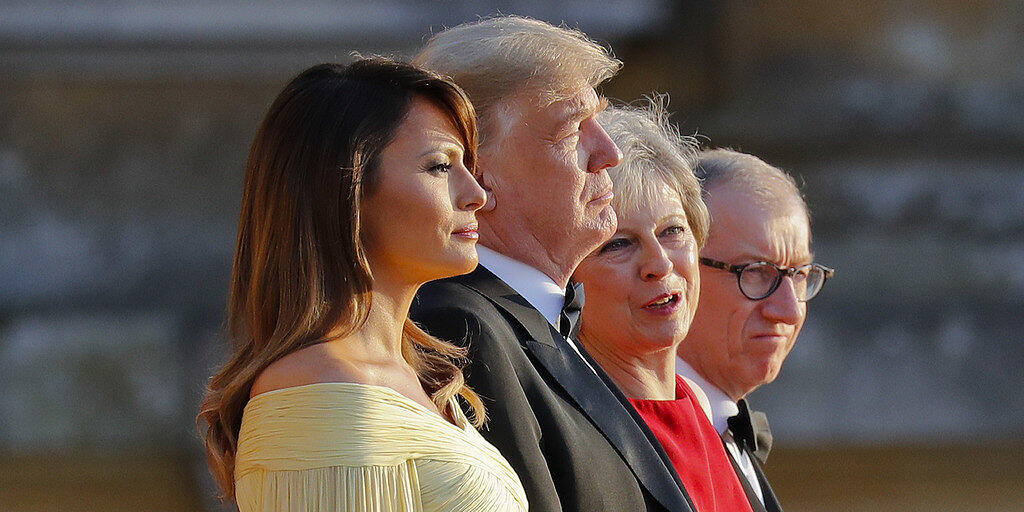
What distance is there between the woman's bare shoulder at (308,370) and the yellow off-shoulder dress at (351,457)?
0.01 metres

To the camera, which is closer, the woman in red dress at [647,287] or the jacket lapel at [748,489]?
the woman in red dress at [647,287]

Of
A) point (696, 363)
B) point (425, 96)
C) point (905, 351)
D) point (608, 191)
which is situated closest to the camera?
point (425, 96)

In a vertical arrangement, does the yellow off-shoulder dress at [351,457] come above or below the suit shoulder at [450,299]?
below

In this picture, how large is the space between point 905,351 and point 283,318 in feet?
15.8

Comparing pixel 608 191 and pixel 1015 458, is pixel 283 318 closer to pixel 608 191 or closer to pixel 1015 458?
pixel 608 191

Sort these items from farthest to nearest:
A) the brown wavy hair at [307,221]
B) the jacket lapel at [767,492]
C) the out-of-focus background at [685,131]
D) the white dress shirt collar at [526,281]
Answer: the out-of-focus background at [685,131], the jacket lapel at [767,492], the white dress shirt collar at [526,281], the brown wavy hair at [307,221]

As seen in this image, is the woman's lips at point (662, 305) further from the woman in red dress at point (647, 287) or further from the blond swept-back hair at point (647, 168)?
the blond swept-back hair at point (647, 168)

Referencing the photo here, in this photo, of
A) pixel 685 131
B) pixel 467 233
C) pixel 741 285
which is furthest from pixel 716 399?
pixel 685 131

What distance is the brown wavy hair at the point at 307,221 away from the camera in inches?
65.3

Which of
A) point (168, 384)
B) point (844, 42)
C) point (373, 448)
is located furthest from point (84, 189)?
point (373, 448)

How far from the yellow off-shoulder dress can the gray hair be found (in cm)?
149

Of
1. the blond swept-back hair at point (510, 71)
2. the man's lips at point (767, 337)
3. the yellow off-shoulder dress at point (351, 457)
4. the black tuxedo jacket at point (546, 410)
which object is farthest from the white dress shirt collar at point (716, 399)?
the yellow off-shoulder dress at point (351, 457)

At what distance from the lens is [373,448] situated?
157cm

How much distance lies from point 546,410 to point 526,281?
29 centimetres
